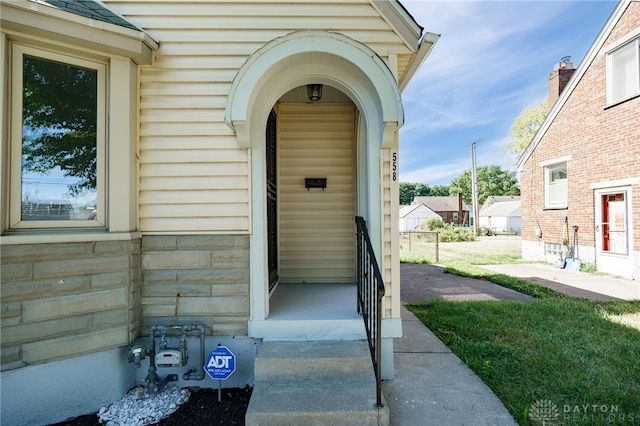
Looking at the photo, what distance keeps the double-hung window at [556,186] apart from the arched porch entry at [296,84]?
9472 mm

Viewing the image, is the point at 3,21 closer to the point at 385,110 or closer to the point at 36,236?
the point at 36,236

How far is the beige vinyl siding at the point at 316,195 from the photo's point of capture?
13.9 feet

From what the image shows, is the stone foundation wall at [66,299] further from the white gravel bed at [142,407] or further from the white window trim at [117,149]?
the white gravel bed at [142,407]

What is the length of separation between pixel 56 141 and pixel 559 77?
13122 mm

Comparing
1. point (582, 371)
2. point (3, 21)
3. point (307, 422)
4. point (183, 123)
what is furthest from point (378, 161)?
point (3, 21)

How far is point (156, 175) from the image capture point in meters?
2.75

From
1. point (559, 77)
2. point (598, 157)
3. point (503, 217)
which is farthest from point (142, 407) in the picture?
point (503, 217)

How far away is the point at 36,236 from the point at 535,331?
524cm

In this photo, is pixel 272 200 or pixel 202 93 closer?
pixel 202 93

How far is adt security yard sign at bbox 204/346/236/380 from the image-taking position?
243 cm

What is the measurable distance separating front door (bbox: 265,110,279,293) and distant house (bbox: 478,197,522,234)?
39786mm

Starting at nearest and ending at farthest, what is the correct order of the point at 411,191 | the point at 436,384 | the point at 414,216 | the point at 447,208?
the point at 436,384 < the point at 414,216 < the point at 447,208 < the point at 411,191

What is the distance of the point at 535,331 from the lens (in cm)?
383

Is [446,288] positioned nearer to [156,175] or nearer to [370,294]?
[370,294]
